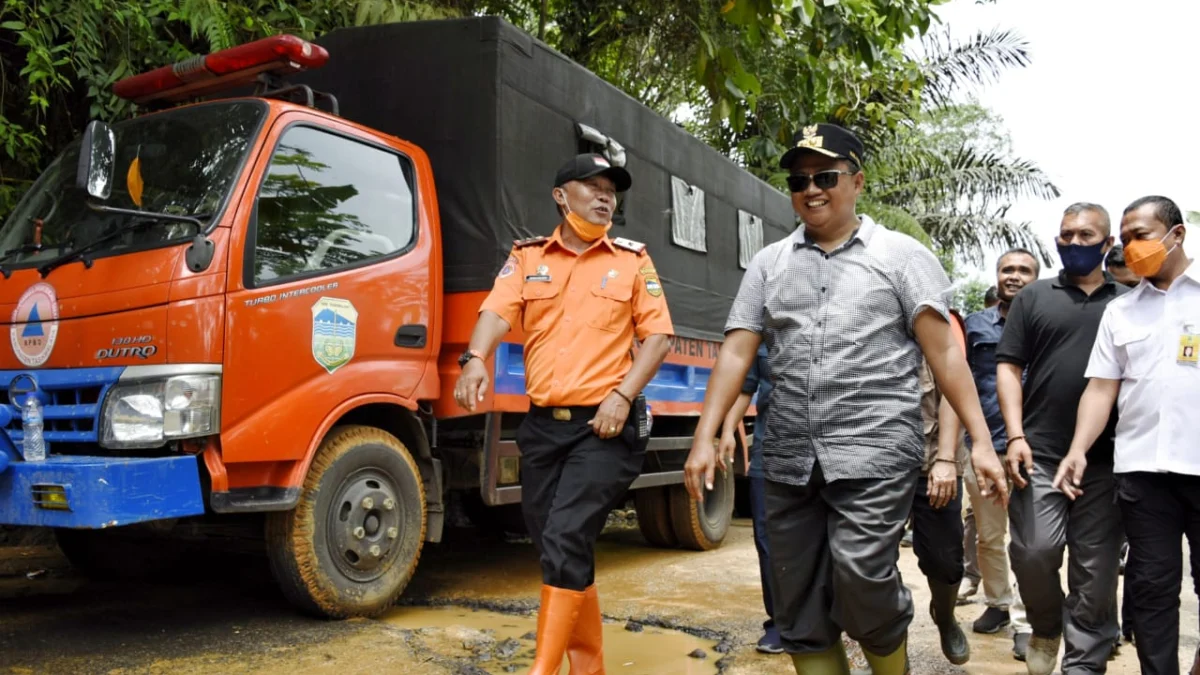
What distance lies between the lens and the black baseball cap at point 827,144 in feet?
10.0

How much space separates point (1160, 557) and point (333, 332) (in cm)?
334

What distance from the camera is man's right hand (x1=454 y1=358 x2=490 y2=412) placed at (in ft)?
11.8

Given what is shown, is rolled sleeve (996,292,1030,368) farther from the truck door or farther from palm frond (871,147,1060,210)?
palm frond (871,147,1060,210)

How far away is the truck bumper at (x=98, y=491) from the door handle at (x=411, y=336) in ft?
3.88

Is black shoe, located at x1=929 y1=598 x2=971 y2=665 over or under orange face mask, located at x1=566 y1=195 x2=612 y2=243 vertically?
under

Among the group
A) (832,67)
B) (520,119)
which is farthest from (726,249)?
(520,119)

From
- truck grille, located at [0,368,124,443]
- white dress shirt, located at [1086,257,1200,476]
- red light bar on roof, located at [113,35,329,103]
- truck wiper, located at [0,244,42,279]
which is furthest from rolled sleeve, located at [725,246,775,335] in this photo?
truck wiper, located at [0,244,42,279]

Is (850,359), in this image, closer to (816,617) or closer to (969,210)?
(816,617)

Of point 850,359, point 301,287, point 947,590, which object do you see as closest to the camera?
point 850,359

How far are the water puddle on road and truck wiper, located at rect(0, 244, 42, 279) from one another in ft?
7.52

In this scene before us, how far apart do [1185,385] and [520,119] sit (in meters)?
3.22

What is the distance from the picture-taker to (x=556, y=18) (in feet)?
35.1

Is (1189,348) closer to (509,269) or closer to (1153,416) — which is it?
(1153,416)

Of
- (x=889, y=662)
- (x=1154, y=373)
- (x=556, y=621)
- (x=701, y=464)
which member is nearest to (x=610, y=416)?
(x=701, y=464)
